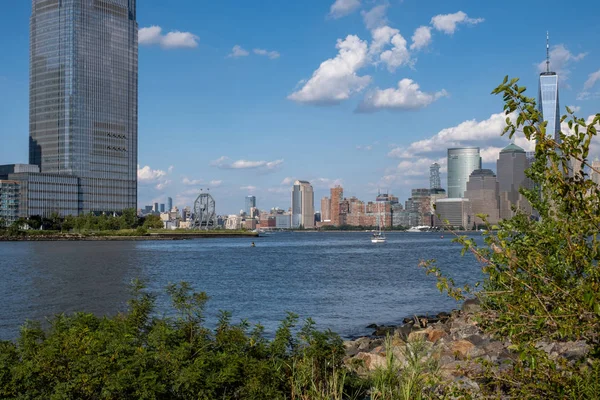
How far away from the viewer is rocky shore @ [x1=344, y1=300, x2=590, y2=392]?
1305 cm

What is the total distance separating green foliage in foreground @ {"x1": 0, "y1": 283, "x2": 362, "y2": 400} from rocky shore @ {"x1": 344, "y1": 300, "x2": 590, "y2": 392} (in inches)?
69.4

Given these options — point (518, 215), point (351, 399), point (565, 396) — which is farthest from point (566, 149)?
point (518, 215)

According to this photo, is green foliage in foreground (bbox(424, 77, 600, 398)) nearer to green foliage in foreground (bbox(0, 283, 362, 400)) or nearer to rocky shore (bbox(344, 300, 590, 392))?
rocky shore (bbox(344, 300, 590, 392))

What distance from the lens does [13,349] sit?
12.0 m

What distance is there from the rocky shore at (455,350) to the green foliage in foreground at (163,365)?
1.76 meters

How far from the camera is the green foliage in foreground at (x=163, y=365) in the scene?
1035 cm

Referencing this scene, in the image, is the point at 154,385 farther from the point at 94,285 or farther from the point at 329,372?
the point at 94,285

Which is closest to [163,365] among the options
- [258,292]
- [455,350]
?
[455,350]

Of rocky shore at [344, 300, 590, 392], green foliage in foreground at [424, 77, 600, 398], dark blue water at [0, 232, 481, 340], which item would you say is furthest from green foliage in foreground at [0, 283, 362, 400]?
dark blue water at [0, 232, 481, 340]

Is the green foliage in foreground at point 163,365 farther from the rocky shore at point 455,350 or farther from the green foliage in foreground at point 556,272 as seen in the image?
the green foliage in foreground at point 556,272

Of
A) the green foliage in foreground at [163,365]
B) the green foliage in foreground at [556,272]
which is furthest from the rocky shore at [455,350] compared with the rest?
the green foliage in foreground at [556,272]

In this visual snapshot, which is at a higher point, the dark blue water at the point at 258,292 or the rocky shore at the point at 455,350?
the rocky shore at the point at 455,350

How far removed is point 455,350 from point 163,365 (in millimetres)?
9363

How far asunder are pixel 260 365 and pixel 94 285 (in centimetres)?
4834
